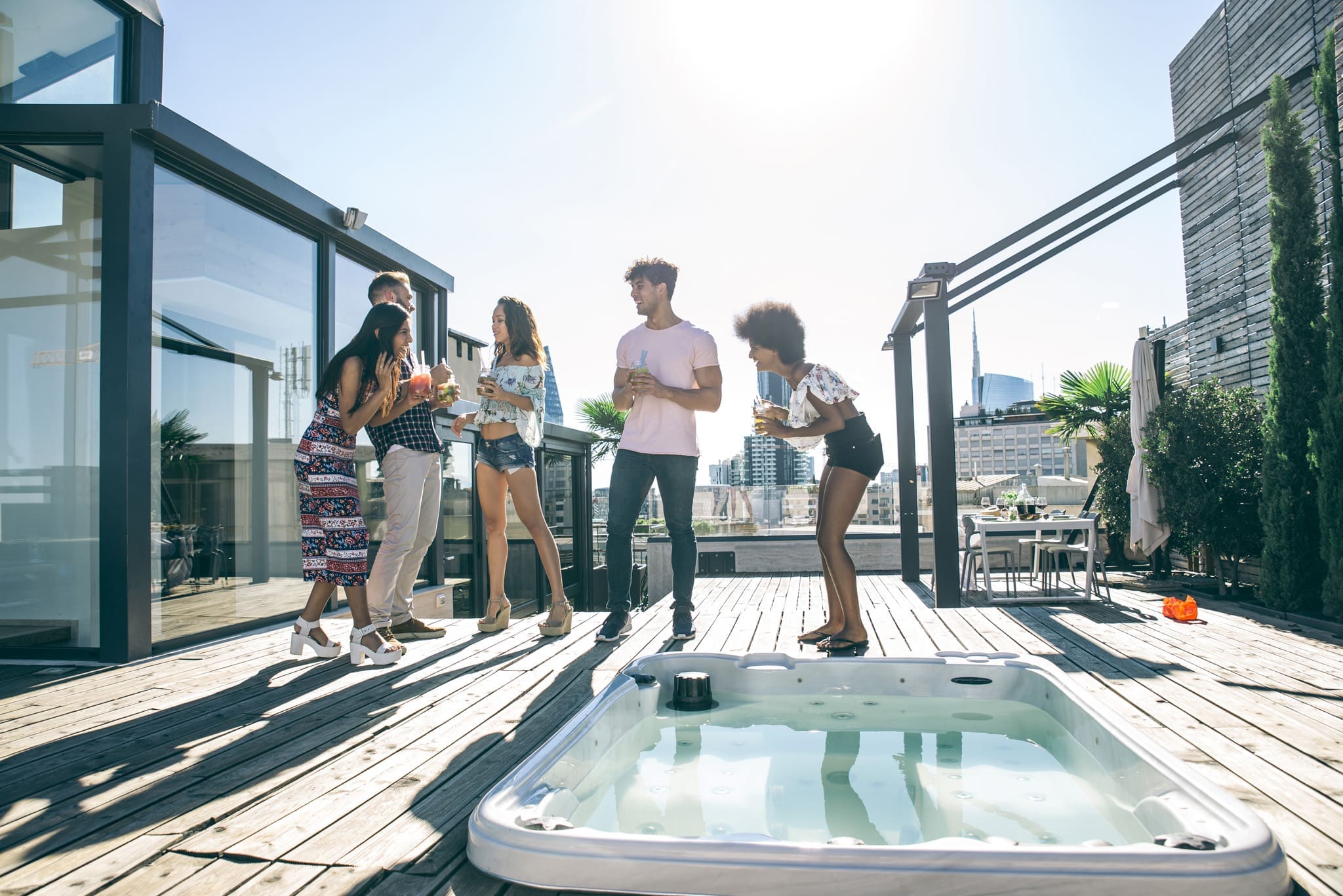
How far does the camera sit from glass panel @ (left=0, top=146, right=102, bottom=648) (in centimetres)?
Answer: 314

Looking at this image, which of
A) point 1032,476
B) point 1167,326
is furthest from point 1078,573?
point 1167,326

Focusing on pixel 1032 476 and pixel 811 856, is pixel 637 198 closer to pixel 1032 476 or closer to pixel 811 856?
pixel 1032 476

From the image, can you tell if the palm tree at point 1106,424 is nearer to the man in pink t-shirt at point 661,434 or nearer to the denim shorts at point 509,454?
the man in pink t-shirt at point 661,434

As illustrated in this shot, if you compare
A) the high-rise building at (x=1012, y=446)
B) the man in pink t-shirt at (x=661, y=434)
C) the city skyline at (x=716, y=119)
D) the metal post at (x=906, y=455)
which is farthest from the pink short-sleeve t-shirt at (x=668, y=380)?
the high-rise building at (x=1012, y=446)

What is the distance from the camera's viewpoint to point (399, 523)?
319 centimetres

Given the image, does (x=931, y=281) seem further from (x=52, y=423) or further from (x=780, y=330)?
(x=52, y=423)

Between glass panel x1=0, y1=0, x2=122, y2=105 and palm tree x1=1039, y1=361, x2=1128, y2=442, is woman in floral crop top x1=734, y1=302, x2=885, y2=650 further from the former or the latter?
palm tree x1=1039, y1=361, x2=1128, y2=442

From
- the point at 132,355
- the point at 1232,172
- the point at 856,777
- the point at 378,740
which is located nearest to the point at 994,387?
the point at 1232,172

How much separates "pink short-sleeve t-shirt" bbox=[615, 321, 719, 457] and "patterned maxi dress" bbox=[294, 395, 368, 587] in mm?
1081

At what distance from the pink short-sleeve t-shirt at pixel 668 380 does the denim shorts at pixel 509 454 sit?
443mm

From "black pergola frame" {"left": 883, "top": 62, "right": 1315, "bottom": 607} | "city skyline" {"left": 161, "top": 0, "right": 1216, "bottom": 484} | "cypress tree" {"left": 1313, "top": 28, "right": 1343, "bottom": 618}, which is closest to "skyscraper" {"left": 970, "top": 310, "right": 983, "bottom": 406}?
"city skyline" {"left": 161, "top": 0, "right": 1216, "bottom": 484}

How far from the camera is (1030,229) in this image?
5199 millimetres

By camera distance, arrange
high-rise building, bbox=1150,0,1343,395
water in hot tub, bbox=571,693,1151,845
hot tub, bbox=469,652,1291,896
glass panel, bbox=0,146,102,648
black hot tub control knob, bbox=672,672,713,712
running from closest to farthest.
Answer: hot tub, bbox=469,652,1291,896
water in hot tub, bbox=571,693,1151,845
black hot tub control knob, bbox=672,672,713,712
glass panel, bbox=0,146,102,648
high-rise building, bbox=1150,0,1343,395

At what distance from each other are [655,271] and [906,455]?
387 centimetres
